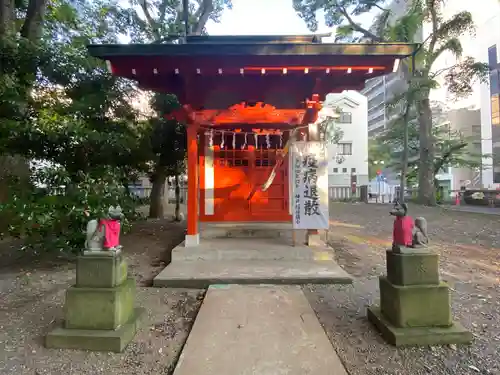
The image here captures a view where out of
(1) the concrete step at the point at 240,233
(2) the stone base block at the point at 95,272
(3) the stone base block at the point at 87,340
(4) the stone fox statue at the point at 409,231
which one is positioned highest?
(4) the stone fox statue at the point at 409,231

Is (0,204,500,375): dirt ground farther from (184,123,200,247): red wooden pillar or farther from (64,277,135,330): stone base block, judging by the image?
(184,123,200,247): red wooden pillar

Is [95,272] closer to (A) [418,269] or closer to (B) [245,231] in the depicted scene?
(A) [418,269]

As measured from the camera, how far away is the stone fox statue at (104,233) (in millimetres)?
3080

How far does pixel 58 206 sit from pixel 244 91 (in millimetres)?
3904

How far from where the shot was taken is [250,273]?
5.00 m

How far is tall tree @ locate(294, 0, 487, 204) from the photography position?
1354 cm

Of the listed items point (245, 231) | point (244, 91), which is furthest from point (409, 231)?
point (244, 91)

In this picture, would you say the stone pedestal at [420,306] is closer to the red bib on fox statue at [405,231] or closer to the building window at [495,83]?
the red bib on fox statue at [405,231]

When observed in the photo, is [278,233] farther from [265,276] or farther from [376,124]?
[376,124]

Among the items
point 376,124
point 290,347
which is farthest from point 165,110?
point 376,124

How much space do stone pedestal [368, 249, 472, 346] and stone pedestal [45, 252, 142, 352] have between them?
2.53 metres

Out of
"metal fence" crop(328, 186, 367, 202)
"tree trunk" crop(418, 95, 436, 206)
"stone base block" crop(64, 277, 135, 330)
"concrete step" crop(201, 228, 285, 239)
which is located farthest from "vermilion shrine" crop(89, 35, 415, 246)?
"metal fence" crop(328, 186, 367, 202)

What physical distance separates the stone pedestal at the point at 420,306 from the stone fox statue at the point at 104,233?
2.71 metres

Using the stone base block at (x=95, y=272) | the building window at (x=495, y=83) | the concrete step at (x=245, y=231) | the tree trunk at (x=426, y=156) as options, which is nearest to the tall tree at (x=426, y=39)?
the tree trunk at (x=426, y=156)
